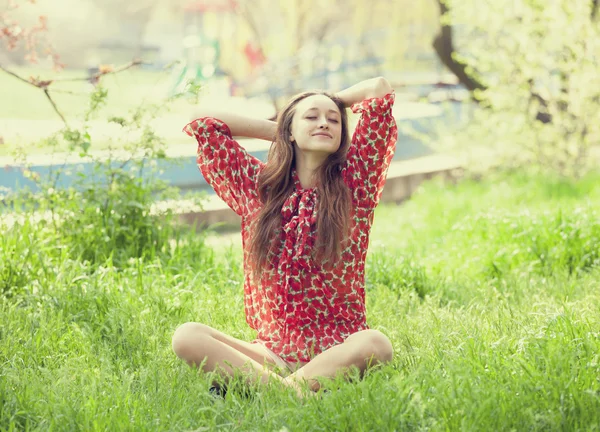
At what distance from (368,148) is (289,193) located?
0.33 meters

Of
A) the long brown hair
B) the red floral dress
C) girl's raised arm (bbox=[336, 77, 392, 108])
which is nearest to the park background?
the red floral dress

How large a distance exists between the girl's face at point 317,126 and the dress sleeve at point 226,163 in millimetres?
213

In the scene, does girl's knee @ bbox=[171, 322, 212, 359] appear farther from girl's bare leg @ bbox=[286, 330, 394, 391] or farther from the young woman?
girl's bare leg @ bbox=[286, 330, 394, 391]

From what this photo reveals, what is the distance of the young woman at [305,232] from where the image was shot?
274 cm

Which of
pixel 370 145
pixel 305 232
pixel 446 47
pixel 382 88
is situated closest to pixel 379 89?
pixel 382 88

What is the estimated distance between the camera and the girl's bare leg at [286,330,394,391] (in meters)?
2.67

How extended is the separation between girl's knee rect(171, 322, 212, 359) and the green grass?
0.25 ft

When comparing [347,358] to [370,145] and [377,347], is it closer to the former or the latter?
[377,347]

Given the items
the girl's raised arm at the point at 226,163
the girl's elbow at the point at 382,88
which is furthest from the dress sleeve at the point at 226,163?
the girl's elbow at the point at 382,88

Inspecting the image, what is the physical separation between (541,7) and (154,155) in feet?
14.1

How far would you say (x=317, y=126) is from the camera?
2914mm

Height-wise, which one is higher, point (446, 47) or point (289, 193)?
point (446, 47)

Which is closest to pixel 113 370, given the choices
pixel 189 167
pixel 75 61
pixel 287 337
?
pixel 287 337

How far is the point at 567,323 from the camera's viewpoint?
2787 millimetres
